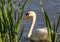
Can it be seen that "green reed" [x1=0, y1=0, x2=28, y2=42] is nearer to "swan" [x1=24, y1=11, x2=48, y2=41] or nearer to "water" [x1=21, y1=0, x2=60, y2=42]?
"swan" [x1=24, y1=11, x2=48, y2=41]

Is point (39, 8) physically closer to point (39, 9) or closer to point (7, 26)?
point (39, 9)

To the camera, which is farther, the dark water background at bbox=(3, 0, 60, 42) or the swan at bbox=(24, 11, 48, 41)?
the dark water background at bbox=(3, 0, 60, 42)

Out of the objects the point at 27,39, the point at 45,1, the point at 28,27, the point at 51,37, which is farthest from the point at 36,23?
the point at 51,37

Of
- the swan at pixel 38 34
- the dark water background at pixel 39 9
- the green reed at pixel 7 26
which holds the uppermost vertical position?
the green reed at pixel 7 26

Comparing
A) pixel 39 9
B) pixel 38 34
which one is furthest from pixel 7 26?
pixel 39 9

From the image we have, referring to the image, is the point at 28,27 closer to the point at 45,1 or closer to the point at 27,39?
the point at 27,39

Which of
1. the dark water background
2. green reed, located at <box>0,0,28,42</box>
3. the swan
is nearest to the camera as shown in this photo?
green reed, located at <box>0,0,28,42</box>

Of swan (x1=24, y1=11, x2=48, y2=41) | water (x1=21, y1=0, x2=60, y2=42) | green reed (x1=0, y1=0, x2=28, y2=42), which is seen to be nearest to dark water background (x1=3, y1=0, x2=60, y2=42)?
water (x1=21, y1=0, x2=60, y2=42)

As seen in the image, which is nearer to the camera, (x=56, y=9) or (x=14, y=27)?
(x=14, y=27)

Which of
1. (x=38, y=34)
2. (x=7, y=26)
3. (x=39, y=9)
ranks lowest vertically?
(x=38, y=34)

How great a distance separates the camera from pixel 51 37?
9.57 feet

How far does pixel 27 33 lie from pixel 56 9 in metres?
2.19

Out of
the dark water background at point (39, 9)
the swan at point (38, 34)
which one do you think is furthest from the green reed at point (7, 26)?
the dark water background at point (39, 9)

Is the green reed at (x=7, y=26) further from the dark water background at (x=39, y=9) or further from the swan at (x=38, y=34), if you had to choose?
the dark water background at (x=39, y=9)
